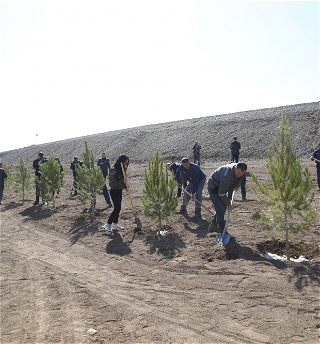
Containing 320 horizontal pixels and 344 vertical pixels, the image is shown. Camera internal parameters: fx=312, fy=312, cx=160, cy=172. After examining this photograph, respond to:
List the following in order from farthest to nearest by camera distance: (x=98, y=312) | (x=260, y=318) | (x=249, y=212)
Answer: (x=249, y=212) < (x=98, y=312) < (x=260, y=318)

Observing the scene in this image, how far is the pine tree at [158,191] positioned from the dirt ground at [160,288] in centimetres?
59

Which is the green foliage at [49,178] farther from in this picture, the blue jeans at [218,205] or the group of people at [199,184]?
the blue jeans at [218,205]

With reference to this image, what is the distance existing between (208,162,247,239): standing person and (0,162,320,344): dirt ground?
0.71 m

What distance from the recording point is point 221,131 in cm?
3878

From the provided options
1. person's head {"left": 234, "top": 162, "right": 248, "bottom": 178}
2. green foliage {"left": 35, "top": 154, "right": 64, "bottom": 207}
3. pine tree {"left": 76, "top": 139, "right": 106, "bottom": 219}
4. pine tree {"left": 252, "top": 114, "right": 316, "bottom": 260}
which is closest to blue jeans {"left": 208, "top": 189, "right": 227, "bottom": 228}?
person's head {"left": 234, "top": 162, "right": 248, "bottom": 178}

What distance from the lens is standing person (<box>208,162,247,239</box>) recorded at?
6096 millimetres

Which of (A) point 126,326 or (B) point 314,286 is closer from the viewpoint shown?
(A) point 126,326

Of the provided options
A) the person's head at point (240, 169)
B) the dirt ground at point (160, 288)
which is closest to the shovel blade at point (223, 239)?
the dirt ground at point (160, 288)

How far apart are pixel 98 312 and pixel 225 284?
191 centimetres

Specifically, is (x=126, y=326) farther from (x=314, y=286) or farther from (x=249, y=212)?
(x=249, y=212)

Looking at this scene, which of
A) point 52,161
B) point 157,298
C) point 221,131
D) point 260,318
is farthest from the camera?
point 221,131

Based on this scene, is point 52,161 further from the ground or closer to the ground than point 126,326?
further from the ground

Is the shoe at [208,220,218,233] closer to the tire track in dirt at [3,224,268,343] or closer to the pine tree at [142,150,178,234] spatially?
the pine tree at [142,150,178,234]

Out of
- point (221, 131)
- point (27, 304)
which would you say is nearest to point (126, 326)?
point (27, 304)
